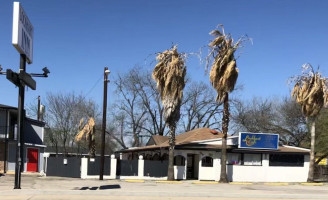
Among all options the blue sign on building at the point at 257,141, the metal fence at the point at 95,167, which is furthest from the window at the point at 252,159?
the metal fence at the point at 95,167

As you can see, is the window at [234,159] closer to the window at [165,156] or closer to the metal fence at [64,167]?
the window at [165,156]

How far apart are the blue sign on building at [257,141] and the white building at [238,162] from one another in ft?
0.79

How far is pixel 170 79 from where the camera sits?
29281 mm

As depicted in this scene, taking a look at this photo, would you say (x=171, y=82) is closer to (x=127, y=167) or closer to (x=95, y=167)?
(x=127, y=167)

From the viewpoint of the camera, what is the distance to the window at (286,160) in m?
34.2

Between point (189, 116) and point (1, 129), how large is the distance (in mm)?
33644

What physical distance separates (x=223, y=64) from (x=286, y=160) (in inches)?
423

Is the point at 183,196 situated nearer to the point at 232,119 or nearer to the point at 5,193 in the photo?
the point at 5,193

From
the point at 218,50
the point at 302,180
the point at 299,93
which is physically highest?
the point at 218,50

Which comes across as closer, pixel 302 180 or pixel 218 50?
pixel 218 50

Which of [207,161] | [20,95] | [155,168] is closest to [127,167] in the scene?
[155,168]

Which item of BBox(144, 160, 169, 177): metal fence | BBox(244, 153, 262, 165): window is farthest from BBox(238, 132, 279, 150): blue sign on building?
BBox(144, 160, 169, 177): metal fence

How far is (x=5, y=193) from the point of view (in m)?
16.1

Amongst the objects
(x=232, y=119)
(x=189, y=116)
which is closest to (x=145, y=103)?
(x=189, y=116)
